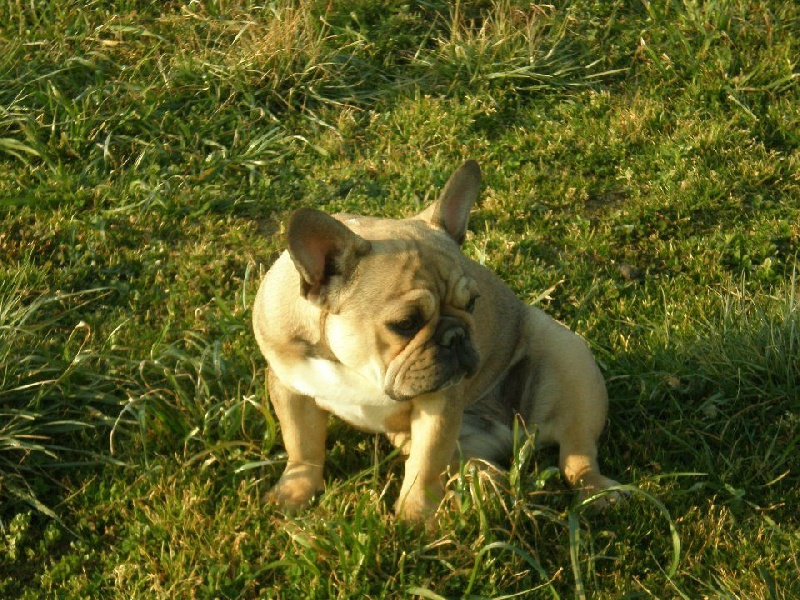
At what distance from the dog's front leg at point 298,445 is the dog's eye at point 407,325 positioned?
0.73 m

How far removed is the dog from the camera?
172 inches

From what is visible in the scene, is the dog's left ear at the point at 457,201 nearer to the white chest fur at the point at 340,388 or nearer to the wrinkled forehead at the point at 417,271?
the wrinkled forehead at the point at 417,271

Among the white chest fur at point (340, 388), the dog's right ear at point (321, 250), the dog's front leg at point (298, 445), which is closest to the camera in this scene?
the dog's right ear at point (321, 250)

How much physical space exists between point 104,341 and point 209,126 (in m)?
2.23

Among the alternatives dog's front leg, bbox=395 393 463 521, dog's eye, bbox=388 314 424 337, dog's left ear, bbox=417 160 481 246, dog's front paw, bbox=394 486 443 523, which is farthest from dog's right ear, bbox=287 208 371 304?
dog's front paw, bbox=394 486 443 523

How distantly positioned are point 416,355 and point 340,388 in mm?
457

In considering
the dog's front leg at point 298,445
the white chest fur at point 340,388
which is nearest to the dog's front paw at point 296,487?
the dog's front leg at point 298,445

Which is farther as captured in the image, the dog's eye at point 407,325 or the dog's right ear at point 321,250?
the dog's eye at point 407,325

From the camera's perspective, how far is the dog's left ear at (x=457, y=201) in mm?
4754

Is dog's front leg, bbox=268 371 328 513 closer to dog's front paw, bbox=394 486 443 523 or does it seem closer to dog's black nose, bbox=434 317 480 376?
dog's front paw, bbox=394 486 443 523

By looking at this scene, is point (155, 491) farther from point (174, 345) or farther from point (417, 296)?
point (417, 296)

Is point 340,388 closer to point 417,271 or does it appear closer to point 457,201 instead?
point 417,271

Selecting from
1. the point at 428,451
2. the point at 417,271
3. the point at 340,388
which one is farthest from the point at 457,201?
the point at 428,451

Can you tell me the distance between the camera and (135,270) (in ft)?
21.0
